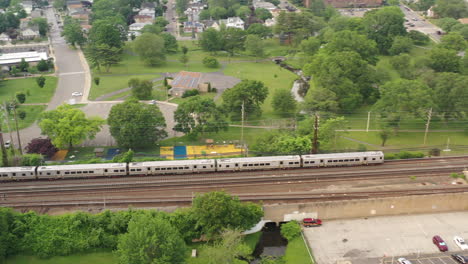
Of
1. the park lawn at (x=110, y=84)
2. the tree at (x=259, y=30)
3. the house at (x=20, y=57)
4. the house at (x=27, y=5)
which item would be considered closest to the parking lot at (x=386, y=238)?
the park lawn at (x=110, y=84)

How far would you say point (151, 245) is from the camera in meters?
32.2

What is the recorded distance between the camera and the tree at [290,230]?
131ft

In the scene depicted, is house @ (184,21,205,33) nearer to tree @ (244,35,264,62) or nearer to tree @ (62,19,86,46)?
tree @ (244,35,264,62)

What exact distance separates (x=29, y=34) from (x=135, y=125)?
73.1 m

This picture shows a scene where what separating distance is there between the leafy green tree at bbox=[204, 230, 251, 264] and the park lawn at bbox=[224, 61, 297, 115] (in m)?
42.8

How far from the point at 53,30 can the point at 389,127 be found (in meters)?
94.7

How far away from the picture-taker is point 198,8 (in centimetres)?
13775

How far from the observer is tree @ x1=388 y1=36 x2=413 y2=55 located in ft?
299

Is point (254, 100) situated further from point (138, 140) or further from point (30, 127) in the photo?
point (30, 127)

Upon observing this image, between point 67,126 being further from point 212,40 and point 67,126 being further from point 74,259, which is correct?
point 212,40

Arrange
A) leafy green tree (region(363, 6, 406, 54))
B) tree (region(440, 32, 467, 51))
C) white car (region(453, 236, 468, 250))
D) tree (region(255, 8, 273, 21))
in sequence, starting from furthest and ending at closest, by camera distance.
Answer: tree (region(255, 8, 273, 21)), leafy green tree (region(363, 6, 406, 54)), tree (region(440, 32, 467, 51)), white car (region(453, 236, 468, 250))

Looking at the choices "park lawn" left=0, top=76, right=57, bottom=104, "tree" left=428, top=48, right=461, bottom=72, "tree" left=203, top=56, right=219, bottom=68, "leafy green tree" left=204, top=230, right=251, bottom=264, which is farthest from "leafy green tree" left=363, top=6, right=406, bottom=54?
"leafy green tree" left=204, top=230, right=251, bottom=264

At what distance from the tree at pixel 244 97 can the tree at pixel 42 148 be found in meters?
22.6

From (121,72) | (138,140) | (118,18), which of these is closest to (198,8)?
(118,18)
